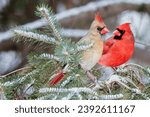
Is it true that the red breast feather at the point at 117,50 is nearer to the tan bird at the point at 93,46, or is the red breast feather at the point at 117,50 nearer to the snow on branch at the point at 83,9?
the tan bird at the point at 93,46

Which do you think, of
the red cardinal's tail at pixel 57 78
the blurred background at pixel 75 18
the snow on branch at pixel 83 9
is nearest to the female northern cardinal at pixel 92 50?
the red cardinal's tail at pixel 57 78

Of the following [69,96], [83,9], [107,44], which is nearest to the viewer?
[69,96]

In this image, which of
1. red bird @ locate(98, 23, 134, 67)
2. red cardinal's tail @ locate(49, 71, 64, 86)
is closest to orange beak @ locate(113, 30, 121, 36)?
red bird @ locate(98, 23, 134, 67)

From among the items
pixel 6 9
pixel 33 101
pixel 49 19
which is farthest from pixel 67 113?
pixel 6 9

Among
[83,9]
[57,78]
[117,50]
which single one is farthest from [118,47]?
[83,9]

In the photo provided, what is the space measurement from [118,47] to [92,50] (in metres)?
0.09

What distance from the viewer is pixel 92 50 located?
85 cm

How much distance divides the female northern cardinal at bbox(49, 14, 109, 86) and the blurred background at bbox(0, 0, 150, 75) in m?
0.13

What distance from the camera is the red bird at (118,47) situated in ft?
3.01

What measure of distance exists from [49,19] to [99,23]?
0.11 meters

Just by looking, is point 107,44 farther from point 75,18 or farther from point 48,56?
point 75,18

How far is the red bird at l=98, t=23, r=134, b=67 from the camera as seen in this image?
3.01 ft

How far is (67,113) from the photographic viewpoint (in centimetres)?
86

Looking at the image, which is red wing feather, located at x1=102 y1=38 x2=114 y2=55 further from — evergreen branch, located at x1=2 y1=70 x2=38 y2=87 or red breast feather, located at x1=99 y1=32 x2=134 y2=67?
evergreen branch, located at x1=2 y1=70 x2=38 y2=87
